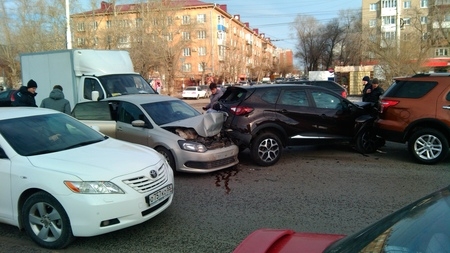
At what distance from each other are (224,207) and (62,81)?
32.2 feet

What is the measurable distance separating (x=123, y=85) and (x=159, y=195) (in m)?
8.75

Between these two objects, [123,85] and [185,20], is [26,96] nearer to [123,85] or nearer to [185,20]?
[123,85]

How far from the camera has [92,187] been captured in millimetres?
3766

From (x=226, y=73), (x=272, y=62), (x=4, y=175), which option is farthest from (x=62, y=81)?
(x=272, y=62)

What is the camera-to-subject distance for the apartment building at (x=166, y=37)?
34.3 metres

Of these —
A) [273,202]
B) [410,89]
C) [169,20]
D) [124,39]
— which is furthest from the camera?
[169,20]

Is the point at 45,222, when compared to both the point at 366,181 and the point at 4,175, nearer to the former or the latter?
the point at 4,175

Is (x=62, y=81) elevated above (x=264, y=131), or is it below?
above

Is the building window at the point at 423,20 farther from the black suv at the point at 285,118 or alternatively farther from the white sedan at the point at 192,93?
the black suv at the point at 285,118

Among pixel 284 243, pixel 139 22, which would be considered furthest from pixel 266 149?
pixel 139 22

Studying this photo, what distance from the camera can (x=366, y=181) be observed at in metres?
6.30

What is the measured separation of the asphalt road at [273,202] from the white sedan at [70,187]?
291mm

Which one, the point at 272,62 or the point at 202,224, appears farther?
the point at 272,62

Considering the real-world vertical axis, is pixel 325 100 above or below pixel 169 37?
below
